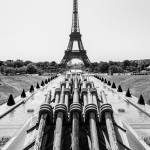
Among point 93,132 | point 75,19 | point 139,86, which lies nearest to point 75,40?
point 75,19

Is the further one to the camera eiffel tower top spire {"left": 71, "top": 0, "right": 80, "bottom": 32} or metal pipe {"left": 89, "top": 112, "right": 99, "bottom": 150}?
eiffel tower top spire {"left": 71, "top": 0, "right": 80, "bottom": 32}

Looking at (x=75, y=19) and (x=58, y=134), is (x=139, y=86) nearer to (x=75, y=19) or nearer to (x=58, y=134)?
(x=58, y=134)

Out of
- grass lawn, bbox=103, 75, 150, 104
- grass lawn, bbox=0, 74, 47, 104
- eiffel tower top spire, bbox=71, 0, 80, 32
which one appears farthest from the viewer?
eiffel tower top spire, bbox=71, 0, 80, 32

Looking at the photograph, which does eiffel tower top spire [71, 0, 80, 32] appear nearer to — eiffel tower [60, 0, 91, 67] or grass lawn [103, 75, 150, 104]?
eiffel tower [60, 0, 91, 67]

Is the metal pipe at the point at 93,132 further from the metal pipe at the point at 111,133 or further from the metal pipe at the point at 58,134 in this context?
the metal pipe at the point at 58,134

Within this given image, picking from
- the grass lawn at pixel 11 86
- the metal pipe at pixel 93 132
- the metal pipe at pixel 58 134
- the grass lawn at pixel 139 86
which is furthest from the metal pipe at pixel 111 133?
the grass lawn at pixel 11 86

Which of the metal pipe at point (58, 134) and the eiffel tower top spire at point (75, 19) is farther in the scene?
the eiffel tower top spire at point (75, 19)

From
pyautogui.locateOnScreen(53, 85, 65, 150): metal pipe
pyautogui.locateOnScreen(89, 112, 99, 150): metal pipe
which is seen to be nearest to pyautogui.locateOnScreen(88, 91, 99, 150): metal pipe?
pyautogui.locateOnScreen(89, 112, 99, 150): metal pipe

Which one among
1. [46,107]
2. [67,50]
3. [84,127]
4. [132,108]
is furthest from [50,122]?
[67,50]

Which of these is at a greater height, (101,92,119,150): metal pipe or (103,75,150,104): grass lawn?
(101,92,119,150): metal pipe

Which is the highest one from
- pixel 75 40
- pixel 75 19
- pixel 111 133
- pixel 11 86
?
pixel 75 19

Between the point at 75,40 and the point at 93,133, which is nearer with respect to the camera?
the point at 93,133
